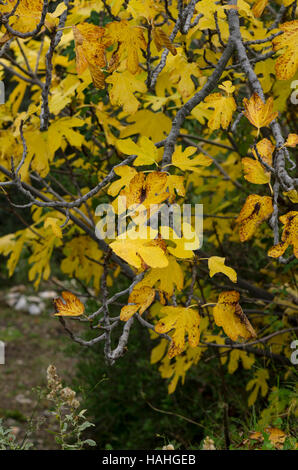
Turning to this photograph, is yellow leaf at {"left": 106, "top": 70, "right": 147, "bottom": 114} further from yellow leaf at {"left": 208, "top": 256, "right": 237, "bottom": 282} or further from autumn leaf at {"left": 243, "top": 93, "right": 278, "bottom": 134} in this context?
yellow leaf at {"left": 208, "top": 256, "right": 237, "bottom": 282}

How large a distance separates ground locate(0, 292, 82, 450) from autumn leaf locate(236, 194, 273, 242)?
2792 mm

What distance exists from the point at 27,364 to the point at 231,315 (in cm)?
466

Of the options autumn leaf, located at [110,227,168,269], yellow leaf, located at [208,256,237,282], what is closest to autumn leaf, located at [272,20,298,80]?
yellow leaf, located at [208,256,237,282]

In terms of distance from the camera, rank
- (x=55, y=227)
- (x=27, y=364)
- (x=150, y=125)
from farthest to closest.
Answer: (x=27, y=364), (x=150, y=125), (x=55, y=227)

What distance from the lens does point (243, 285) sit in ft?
7.65

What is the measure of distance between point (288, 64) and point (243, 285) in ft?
4.16

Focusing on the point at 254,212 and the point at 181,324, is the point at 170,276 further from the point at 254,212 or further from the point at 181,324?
the point at 254,212

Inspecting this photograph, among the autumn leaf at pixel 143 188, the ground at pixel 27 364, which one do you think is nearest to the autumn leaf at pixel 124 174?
the autumn leaf at pixel 143 188

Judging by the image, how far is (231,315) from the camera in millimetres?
1210

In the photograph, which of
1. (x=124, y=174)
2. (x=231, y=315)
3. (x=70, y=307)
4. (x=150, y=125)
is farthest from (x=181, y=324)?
(x=150, y=125)

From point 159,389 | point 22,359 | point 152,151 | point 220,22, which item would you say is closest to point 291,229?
point 152,151

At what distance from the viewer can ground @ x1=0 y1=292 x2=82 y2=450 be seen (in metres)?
4.37

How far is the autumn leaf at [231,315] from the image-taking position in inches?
47.0
